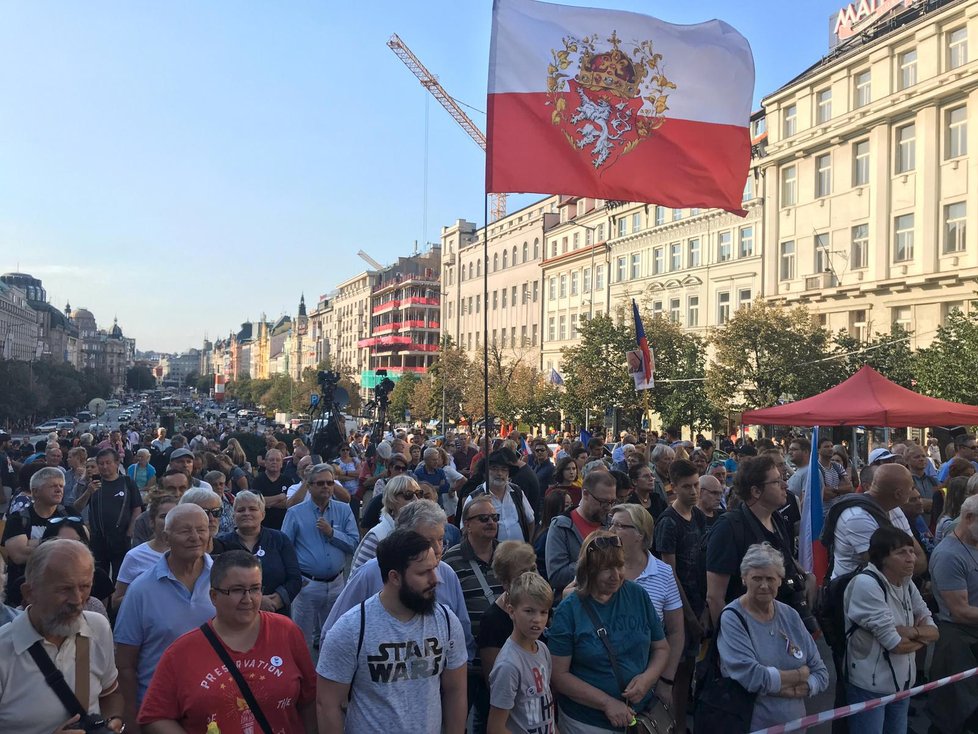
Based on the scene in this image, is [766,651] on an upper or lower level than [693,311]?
lower

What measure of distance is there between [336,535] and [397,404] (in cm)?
5683

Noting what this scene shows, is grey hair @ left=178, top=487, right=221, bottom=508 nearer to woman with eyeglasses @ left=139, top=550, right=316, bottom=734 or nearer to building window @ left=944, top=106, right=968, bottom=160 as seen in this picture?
woman with eyeglasses @ left=139, top=550, right=316, bottom=734

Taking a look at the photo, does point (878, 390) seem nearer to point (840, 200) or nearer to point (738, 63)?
point (738, 63)

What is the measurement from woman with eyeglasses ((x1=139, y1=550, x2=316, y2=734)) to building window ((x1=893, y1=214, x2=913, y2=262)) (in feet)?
109

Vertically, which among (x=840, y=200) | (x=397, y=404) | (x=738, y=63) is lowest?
(x=397, y=404)

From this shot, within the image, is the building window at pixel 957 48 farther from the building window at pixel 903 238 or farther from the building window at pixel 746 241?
the building window at pixel 746 241

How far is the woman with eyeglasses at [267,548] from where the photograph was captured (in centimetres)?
550

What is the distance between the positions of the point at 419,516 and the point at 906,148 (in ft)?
112

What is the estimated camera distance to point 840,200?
114ft

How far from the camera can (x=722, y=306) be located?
41.0 metres

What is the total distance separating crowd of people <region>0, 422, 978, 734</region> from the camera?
11.2 feet

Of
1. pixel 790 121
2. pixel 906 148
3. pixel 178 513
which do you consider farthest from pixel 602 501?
pixel 790 121

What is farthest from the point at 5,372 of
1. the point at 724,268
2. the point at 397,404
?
the point at 724,268

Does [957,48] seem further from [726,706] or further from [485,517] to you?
[726,706]
